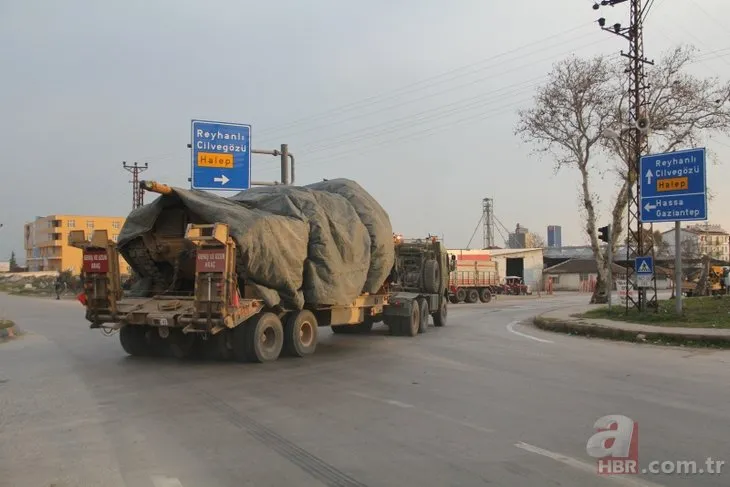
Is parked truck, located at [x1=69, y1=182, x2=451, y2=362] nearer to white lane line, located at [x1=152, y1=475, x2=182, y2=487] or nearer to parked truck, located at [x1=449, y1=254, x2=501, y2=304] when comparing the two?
white lane line, located at [x1=152, y1=475, x2=182, y2=487]

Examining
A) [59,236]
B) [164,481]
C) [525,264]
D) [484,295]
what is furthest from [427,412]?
[59,236]

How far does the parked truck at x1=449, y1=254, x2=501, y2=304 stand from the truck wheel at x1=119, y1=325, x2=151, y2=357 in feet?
107

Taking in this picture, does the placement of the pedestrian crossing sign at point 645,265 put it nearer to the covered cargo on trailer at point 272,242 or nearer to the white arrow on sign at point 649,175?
the white arrow on sign at point 649,175

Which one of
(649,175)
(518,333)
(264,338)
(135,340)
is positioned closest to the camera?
(264,338)

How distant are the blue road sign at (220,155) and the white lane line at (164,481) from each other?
15.3m

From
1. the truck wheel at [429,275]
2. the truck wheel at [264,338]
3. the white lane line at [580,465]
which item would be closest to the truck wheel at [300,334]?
the truck wheel at [264,338]

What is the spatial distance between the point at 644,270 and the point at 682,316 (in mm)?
1778

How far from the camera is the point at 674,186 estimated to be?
18422mm

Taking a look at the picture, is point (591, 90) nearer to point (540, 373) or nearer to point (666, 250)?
point (540, 373)

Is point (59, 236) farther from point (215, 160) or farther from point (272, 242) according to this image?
point (272, 242)

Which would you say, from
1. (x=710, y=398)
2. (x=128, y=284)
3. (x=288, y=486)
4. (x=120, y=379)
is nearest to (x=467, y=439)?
(x=288, y=486)

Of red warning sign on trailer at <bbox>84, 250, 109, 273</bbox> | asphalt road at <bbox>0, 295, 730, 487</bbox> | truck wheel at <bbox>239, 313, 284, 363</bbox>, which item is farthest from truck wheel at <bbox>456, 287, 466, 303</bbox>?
red warning sign on trailer at <bbox>84, 250, 109, 273</bbox>

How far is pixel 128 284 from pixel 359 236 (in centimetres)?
520

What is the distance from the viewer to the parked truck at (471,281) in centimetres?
4422
